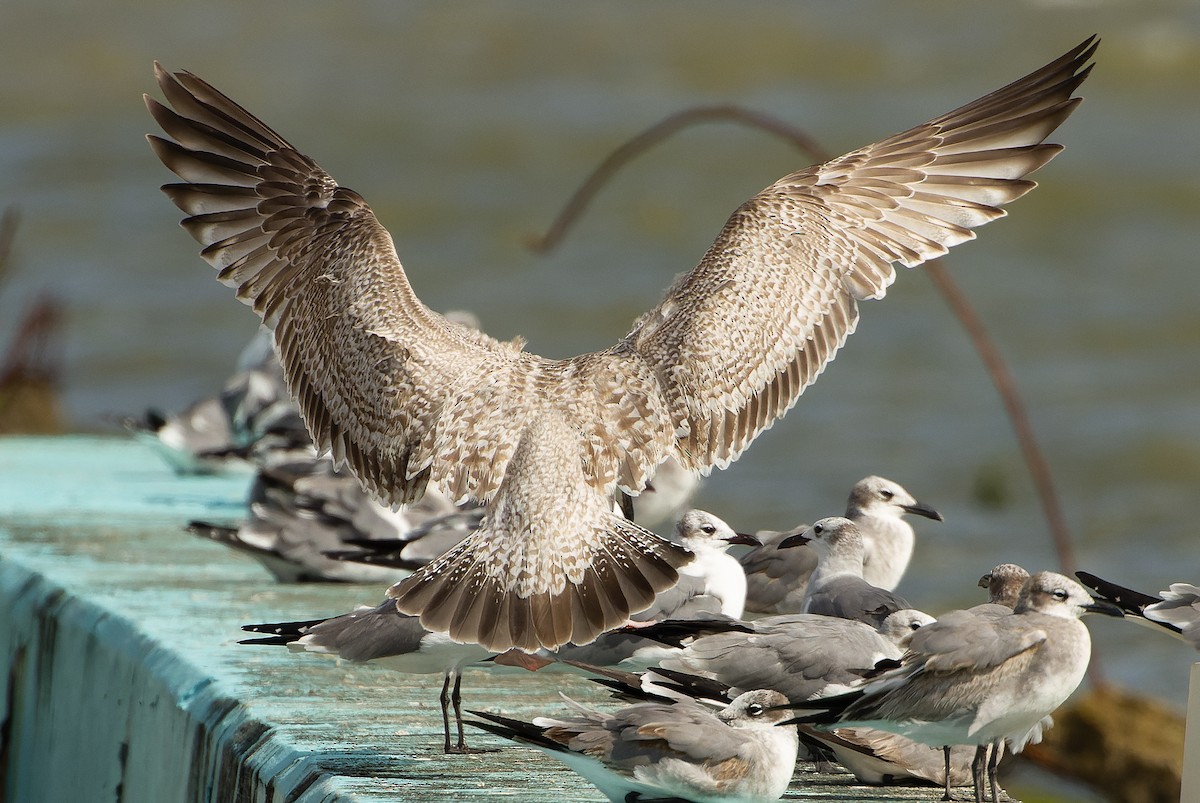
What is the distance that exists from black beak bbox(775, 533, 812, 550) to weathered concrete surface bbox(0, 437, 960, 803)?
70 cm

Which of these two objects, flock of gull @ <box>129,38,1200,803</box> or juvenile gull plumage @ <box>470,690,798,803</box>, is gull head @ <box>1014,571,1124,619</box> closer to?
flock of gull @ <box>129,38,1200,803</box>

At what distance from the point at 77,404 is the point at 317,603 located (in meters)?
12.9

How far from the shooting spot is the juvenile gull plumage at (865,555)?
16.9 ft

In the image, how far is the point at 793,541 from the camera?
4.86 metres

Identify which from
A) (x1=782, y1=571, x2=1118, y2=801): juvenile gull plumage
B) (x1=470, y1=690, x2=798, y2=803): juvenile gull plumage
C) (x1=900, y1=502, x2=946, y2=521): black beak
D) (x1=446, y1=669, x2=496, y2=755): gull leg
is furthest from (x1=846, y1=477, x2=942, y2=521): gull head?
(x1=470, y1=690, x2=798, y2=803): juvenile gull plumage

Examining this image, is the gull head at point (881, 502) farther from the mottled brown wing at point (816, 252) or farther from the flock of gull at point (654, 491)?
the mottled brown wing at point (816, 252)

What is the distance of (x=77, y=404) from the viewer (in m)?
17.6

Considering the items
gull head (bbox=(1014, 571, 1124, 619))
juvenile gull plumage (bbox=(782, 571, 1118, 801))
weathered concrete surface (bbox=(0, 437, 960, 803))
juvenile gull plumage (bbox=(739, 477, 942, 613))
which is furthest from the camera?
juvenile gull plumage (bbox=(739, 477, 942, 613))

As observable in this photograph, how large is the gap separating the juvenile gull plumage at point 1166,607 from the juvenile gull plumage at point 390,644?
142cm

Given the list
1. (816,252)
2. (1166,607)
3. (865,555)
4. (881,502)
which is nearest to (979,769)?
(1166,607)

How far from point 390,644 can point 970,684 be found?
135 cm

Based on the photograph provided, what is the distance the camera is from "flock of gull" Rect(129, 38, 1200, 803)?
11.1 ft

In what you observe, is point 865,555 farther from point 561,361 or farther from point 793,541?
point 561,361

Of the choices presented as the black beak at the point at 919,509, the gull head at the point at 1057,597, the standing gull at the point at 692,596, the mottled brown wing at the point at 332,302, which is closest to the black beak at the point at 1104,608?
the gull head at the point at 1057,597
